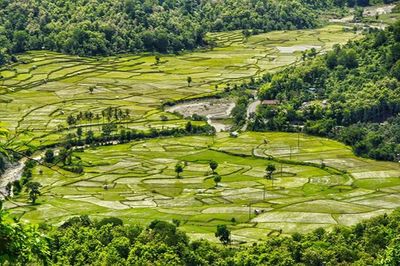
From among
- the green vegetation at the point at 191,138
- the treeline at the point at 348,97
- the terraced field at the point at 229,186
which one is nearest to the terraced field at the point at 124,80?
the green vegetation at the point at 191,138

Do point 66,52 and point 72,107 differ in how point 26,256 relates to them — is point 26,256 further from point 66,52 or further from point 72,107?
point 66,52

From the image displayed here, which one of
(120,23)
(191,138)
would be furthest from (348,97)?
(120,23)

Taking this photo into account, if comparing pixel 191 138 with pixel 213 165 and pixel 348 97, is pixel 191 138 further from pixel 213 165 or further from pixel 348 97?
pixel 348 97

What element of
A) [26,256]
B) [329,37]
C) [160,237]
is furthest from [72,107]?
[26,256]

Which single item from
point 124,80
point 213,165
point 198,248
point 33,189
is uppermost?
point 124,80

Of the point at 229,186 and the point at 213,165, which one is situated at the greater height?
the point at 213,165

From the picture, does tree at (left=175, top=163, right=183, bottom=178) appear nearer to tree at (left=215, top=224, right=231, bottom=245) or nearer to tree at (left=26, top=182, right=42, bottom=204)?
tree at (left=26, top=182, right=42, bottom=204)
